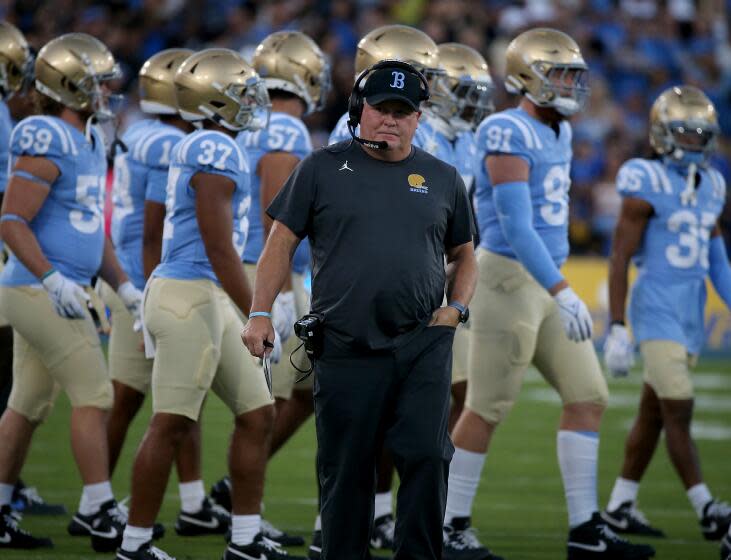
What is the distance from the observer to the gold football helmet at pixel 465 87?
6020 mm

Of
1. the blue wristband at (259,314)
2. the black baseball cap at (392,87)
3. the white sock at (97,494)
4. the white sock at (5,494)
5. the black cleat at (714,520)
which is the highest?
the black baseball cap at (392,87)

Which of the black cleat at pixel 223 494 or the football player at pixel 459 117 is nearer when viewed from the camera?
A: the football player at pixel 459 117

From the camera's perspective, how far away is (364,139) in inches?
163

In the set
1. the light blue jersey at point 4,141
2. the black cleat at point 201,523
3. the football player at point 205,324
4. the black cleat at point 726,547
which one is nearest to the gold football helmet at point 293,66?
the football player at point 205,324

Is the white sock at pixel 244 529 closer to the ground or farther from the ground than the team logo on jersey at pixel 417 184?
closer to the ground

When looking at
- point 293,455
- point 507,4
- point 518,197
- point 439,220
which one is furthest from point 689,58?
point 439,220

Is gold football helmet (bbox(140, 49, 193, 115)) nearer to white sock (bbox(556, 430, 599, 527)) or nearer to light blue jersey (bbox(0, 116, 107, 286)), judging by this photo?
light blue jersey (bbox(0, 116, 107, 286))

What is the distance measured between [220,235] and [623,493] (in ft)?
8.28

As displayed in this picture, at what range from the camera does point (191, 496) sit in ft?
19.7

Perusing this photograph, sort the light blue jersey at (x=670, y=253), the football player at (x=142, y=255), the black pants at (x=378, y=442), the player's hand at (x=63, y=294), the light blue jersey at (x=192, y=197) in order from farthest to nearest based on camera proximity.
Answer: the light blue jersey at (x=670, y=253), the football player at (x=142, y=255), the player's hand at (x=63, y=294), the light blue jersey at (x=192, y=197), the black pants at (x=378, y=442)

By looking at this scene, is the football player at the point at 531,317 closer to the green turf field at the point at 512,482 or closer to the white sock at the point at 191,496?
the green turf field at the point at 512,482

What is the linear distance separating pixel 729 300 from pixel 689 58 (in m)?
11.6

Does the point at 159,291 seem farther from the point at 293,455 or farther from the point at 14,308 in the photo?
the point at 293,455

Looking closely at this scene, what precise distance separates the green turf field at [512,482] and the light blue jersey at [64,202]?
1.11m
